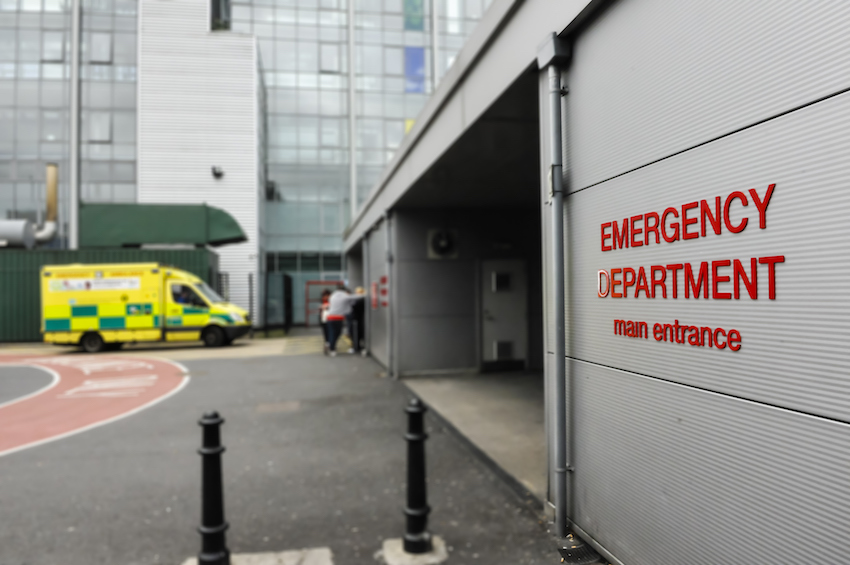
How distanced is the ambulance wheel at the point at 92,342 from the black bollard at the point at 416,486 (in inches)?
661

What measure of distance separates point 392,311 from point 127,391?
496cm

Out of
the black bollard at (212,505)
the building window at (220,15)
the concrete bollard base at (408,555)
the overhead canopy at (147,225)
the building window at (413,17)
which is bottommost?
the concrete bollard base at (408,555)

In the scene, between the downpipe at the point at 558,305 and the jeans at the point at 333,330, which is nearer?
the downpipe at the point at 558,305

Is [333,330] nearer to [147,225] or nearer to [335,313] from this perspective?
[335,313]

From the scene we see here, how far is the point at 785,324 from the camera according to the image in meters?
1.86

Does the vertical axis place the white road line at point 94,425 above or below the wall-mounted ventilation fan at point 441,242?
below

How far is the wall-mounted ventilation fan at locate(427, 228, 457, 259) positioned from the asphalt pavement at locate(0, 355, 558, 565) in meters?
3.54

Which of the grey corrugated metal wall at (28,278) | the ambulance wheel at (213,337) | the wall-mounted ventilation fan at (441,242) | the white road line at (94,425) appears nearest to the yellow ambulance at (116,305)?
the ambulance wheel at (213,337)

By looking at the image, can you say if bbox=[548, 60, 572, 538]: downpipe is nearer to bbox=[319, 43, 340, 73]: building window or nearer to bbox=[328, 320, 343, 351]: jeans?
bbox=[328, 320, 343, 351]: jeans

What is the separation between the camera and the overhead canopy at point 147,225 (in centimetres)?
2098

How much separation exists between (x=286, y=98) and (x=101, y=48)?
8.59m

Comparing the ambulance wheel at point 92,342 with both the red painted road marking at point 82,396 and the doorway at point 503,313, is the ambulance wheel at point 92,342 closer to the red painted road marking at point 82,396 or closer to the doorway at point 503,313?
the red painted road marking at point 82,396

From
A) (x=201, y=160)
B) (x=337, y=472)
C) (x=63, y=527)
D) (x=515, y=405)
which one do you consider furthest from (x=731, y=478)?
(x=201, y=160)

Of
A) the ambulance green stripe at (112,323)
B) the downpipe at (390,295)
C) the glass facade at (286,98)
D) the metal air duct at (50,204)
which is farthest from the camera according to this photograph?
the glass facade at (286,98)
